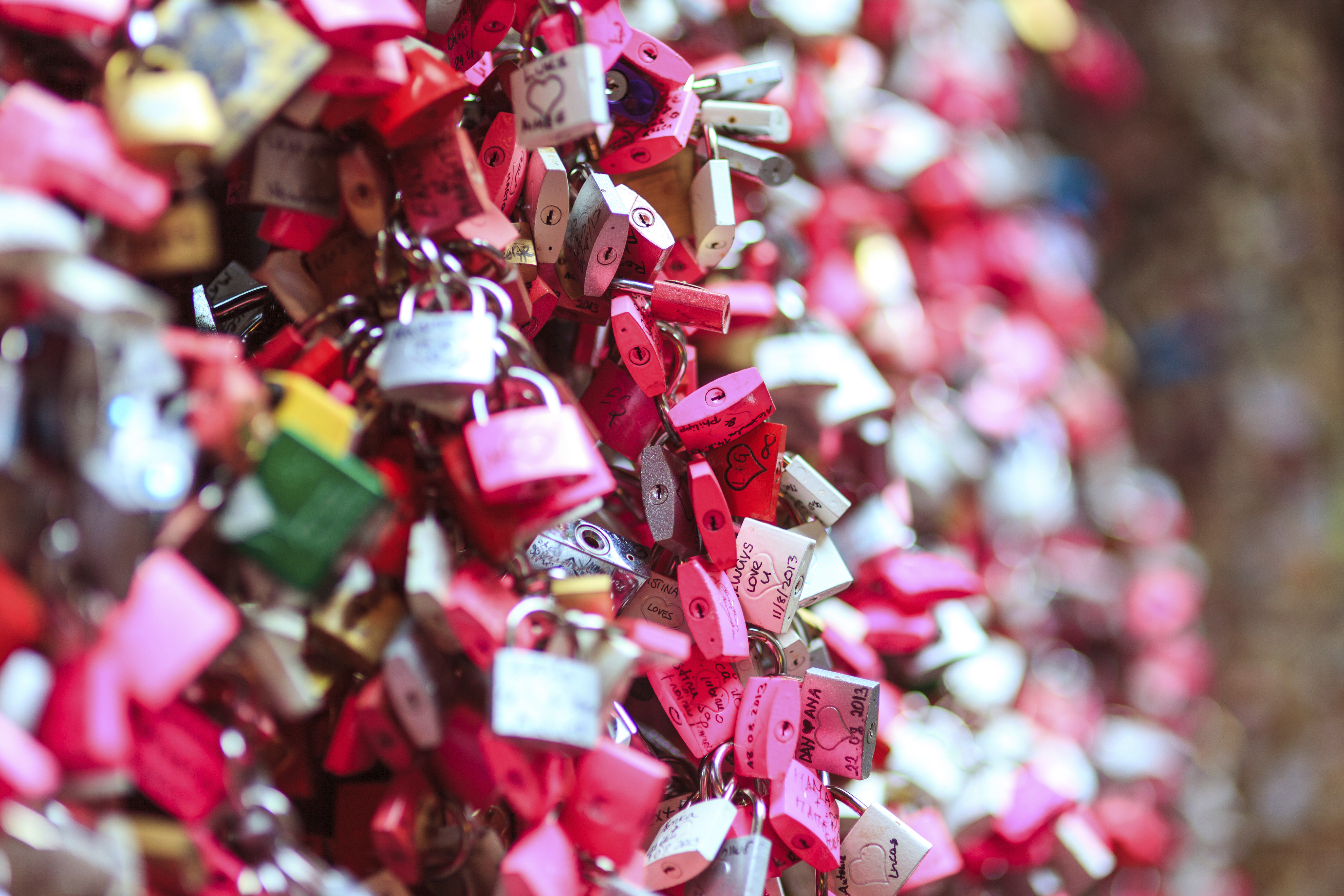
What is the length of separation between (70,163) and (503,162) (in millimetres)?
256

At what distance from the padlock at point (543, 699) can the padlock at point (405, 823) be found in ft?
0.26

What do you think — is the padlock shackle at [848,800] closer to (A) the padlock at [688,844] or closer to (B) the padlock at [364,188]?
(A) the padlock at [688,844]

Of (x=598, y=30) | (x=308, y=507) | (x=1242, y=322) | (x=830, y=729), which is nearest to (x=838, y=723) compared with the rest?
(x=830, y=729)

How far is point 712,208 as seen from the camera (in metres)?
0.69

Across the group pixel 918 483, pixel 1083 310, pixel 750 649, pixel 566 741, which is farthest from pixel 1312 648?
pixel 566 741

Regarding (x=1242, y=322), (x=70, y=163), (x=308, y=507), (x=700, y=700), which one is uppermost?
(x=70, y=163)

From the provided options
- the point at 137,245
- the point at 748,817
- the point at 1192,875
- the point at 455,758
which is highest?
the point at 137,245

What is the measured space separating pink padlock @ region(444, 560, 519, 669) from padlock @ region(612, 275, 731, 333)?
0.23m

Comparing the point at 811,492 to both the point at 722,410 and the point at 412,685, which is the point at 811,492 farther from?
the point at 412,685

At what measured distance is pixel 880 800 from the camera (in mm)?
757

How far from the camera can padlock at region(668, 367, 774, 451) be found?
64 centimetres

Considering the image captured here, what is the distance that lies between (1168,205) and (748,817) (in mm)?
1550

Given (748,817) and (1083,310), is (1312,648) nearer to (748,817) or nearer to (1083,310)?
(1083,310)

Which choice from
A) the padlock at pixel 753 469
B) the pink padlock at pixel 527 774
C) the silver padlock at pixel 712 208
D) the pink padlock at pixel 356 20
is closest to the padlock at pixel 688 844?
the pink padlock at pixel 527 774
